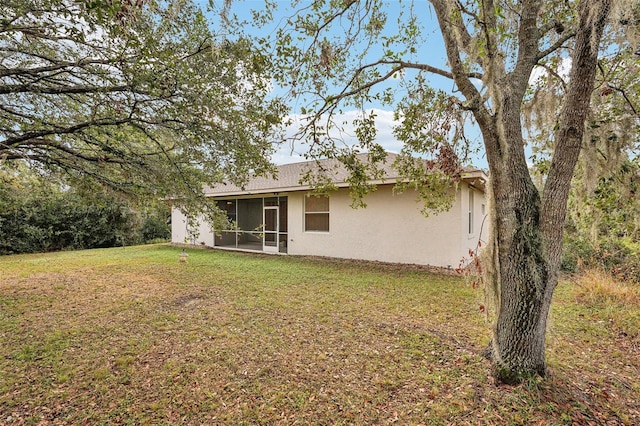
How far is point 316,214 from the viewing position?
37.0 feet

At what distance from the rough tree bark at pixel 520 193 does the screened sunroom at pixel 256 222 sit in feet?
28.8

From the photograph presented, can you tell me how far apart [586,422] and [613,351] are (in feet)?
6.48

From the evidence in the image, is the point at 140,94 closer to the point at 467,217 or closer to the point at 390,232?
the point at 390,232

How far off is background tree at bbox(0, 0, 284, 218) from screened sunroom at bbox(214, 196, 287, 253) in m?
5.78

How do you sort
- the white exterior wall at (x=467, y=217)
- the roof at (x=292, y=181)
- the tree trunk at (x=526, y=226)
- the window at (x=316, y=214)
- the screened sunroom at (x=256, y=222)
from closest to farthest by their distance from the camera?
the tree trunk at (x=526, y=226), the white exterior wall at (x=467, y=217), the roof at (x=292, y=181), the window at (x=316, y=214), the screened sunroom at (x=256, y=222)

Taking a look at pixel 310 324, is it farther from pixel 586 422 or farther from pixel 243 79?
pixel 243 79

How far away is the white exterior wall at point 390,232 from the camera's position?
28.3 ft

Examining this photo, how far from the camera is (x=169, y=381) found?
3078 mm

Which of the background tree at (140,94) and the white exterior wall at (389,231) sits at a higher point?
the background tree at (140,94)

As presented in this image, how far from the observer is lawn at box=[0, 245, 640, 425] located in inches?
102

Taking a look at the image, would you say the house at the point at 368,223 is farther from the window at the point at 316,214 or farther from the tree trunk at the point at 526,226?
the tree trunk at the point at 526,226

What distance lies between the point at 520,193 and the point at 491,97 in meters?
0.94

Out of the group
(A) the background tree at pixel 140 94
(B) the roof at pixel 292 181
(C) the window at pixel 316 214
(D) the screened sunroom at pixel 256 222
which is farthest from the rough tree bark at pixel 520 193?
(D) the screened sunroom at pixel 256 222

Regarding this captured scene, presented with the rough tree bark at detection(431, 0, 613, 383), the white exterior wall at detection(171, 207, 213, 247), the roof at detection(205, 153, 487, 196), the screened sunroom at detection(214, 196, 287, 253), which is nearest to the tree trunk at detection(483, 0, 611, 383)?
the rough tree bark at detection(431, 0, 613, 383)
